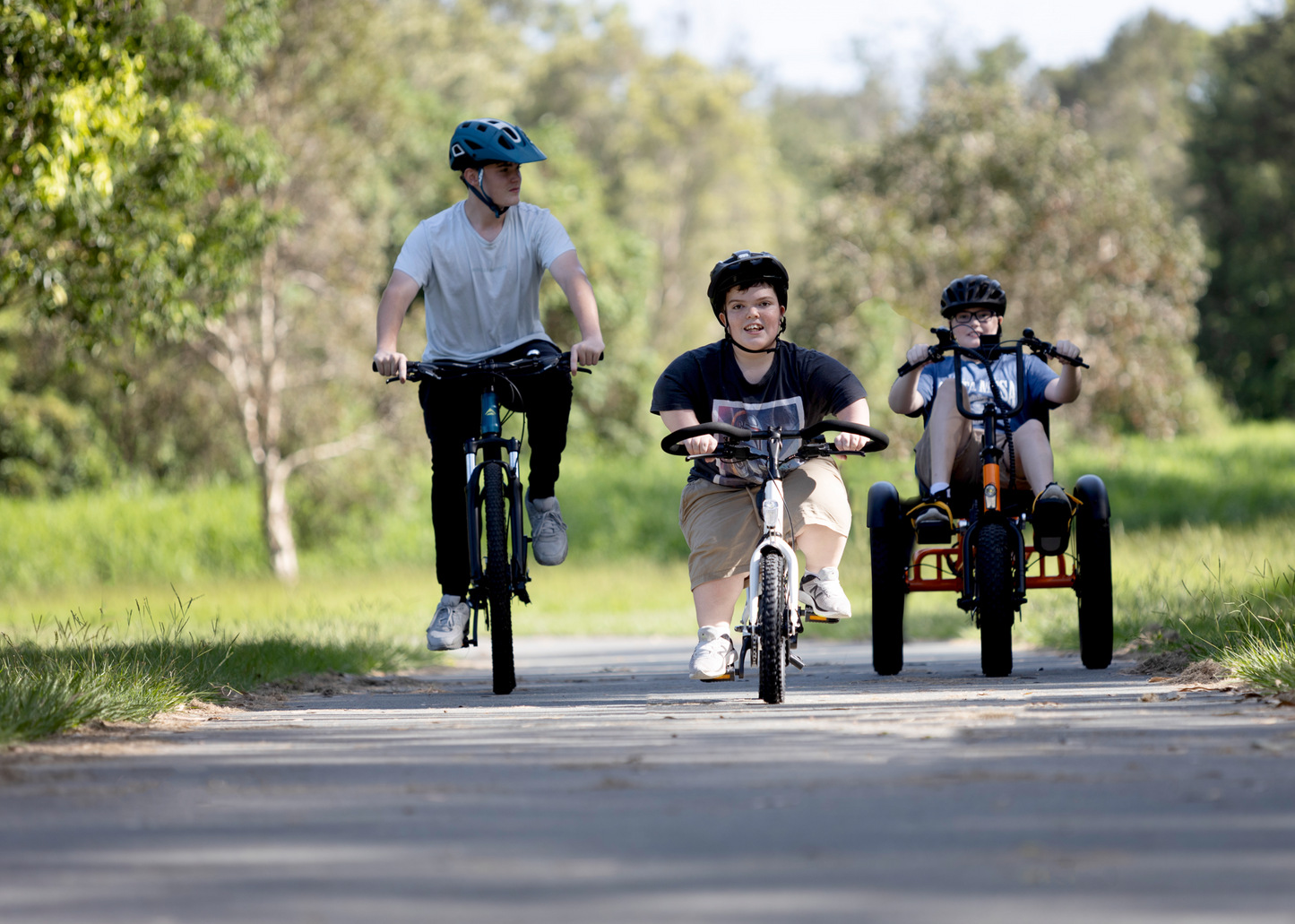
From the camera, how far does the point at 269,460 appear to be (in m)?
25.5

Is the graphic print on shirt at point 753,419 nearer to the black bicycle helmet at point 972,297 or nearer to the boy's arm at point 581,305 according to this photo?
the boy's arm at point 581,305

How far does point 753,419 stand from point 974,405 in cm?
167

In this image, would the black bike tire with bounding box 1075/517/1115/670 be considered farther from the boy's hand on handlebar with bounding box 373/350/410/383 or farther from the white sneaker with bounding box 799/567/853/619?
the boy's hand on handlebar with bounding box 373/350/410/383

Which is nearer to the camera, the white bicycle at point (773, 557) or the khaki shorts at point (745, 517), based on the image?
the white bicycle at point (773, 557)

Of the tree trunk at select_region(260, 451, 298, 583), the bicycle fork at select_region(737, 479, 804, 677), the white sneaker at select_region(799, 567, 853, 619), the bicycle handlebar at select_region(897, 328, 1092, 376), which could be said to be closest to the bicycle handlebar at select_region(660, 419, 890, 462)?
the bicycle fork at select_region(737, 479, 804, 677)

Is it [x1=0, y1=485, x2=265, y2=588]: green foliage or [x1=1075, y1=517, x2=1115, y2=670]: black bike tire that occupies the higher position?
[x1=0, y1=485, x2=265, y2=588]: green foliage

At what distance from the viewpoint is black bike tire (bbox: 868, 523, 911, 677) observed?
7.25m

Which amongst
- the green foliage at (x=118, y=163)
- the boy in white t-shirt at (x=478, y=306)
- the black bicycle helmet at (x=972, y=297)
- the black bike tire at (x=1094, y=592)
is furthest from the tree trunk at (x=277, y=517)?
the black bike tire at (x=1094, y=592)

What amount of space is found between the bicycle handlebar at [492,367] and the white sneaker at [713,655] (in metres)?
1.19

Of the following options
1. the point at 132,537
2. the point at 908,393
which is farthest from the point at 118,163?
the point at 132,537

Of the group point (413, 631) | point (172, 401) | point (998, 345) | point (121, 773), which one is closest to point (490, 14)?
point (172, 401)

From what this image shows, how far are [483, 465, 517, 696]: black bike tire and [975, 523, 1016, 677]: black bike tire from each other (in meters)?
1.89

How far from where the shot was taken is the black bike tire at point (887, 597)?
23.8ft

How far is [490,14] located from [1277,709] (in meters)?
Answer: 55.4
